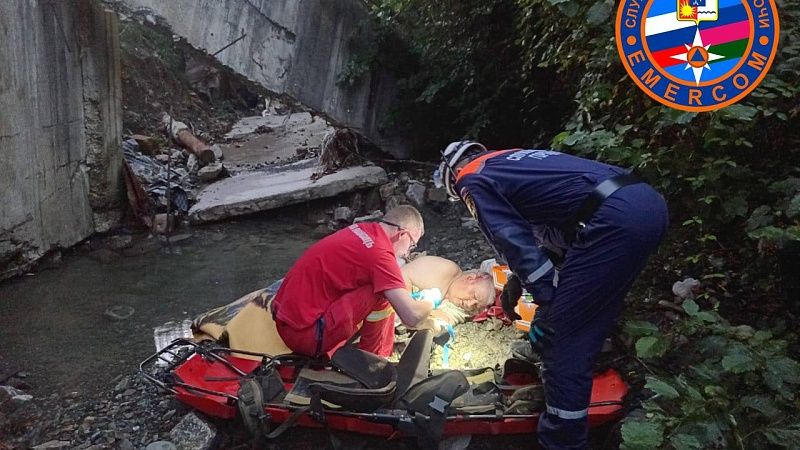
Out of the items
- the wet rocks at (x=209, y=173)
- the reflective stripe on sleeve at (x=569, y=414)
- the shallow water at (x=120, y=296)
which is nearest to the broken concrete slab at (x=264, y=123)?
the wet rocks at (x=209, y=173)

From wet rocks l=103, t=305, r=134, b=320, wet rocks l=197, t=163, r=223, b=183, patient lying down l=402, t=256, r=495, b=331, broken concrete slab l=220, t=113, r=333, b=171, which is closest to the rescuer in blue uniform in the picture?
patient lying down l=402, t=256, r=495, b=331

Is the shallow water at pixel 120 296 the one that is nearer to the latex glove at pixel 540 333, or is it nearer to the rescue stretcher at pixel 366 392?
the rescue stretcher at pixel 366 392

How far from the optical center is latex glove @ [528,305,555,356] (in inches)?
107

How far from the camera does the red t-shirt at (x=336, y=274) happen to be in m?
3.16

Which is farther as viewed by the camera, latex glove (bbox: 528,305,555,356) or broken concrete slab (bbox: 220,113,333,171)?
broken concrete slab (bbox: 220,113,333,171)

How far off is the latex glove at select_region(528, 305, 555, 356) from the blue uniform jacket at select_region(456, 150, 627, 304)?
0.27 feet

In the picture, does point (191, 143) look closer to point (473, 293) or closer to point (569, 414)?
point (473, 293)

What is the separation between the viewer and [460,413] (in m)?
2.78

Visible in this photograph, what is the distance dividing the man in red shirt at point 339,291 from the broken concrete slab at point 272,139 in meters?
5.67

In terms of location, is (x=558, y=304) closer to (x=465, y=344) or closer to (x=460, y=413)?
(x=460, y=413)

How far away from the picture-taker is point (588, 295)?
2.63 metres

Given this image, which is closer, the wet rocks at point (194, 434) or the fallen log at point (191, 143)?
the wet rocks at point (194, 434)

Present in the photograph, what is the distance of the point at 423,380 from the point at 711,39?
2077 millimetres

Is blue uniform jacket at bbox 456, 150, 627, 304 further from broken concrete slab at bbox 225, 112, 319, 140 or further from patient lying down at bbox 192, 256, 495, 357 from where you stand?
→ broken concrete slab at bbox 225, 112, 319, 140
